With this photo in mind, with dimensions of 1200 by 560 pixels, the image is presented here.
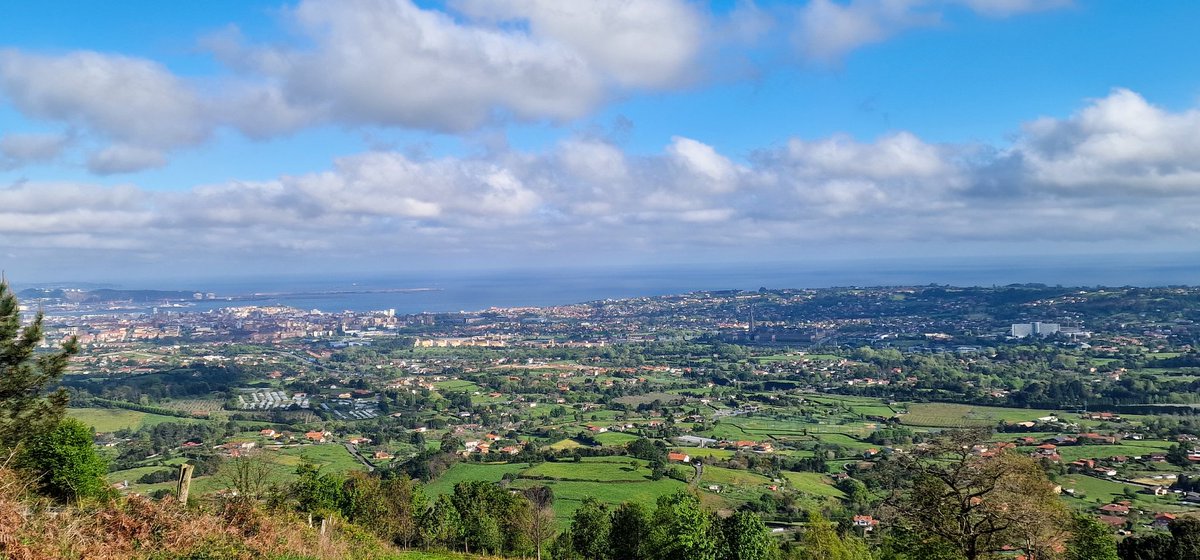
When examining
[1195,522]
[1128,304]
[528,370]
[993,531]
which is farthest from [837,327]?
[993,531]

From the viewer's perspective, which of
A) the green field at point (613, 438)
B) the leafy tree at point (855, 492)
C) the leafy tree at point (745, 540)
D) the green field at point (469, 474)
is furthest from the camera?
the green field at point (613, 438)

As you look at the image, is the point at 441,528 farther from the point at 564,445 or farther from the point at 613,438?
the point at 613,438

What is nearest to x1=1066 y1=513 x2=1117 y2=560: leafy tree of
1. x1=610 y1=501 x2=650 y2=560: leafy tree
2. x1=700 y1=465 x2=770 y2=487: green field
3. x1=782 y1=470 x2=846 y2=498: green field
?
x1=610 y1=501 x2=650 y2=560: leafy tree

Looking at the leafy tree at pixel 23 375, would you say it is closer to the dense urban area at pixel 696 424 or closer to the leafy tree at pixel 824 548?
the dense urban area at pixel 696 424

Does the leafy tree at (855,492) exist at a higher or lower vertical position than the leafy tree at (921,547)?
lower

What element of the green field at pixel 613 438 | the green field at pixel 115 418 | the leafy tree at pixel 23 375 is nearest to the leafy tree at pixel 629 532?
the leafy tree at pixel 23 375

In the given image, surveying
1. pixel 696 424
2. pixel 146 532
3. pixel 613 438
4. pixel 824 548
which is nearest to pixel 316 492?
pixel 146 532

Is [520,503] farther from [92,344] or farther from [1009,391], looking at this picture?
[92,344]
